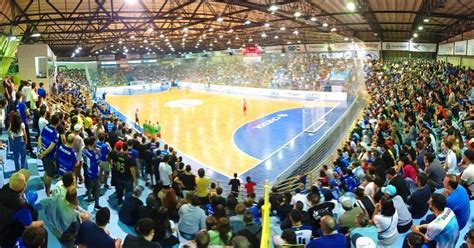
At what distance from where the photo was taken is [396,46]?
1330 inches

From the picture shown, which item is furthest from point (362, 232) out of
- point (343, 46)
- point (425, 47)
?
point (343, 46)

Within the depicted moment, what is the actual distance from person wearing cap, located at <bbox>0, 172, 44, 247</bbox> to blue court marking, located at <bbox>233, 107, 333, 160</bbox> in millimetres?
15053

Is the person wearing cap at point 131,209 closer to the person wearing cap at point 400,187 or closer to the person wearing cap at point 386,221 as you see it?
the person wearing cap at point 386,221

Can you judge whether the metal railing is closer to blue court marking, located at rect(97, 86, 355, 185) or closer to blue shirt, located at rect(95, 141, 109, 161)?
blue court marking, located at rect(97, 86, 355, 185)

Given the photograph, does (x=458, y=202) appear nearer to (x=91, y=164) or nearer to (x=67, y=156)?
(x=91, y=164)

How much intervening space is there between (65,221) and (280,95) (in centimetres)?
3677

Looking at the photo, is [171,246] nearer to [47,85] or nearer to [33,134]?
[33,134]

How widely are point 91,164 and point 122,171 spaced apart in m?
0.69

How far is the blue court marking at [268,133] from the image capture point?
20.4 meters

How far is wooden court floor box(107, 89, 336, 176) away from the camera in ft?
61.9

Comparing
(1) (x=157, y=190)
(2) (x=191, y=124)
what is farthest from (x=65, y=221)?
(2) (x=191, y=124)

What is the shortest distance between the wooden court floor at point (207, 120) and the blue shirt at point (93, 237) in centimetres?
1244

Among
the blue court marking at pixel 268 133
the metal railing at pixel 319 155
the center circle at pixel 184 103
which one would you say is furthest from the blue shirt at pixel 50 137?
the center circle at pixel 184 103

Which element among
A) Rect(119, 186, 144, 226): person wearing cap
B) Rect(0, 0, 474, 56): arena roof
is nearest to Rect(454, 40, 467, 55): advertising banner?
Rect(0, 0, 474, 56): arena roof
